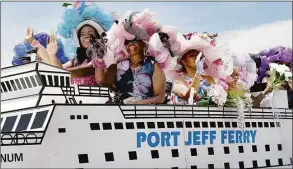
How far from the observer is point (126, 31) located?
51.8 ft

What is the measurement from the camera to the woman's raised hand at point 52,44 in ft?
51.5

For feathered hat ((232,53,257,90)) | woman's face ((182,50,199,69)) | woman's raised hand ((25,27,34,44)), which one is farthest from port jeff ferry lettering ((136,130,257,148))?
woman's raised hand ((25,27,34,44))

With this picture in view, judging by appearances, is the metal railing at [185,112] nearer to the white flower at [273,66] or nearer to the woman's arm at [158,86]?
the woman's arm at [158,86]

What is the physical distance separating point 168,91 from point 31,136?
18.1ft

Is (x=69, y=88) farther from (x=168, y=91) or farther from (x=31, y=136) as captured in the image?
(x=168, y=91)

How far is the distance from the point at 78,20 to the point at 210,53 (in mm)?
4344

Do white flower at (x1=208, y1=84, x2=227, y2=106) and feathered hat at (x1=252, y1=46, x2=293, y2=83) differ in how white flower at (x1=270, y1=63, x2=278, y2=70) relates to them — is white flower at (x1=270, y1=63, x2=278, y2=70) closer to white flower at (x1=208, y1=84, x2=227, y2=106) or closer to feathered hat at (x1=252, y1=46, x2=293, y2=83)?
feathered hat at (x1=252, y1=46, x2=293, y2=83)

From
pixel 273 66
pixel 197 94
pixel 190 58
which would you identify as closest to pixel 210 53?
pixel 190 58

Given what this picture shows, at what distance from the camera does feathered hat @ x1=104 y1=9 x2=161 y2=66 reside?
15719 mm

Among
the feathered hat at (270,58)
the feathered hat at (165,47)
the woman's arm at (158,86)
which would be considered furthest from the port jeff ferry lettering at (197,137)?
the feathered hat at (270,58)

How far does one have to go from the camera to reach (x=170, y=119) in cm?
1551

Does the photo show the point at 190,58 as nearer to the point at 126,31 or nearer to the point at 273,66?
the point at 126,31

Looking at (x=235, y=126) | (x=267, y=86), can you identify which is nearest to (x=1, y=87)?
(x=235, y=126)

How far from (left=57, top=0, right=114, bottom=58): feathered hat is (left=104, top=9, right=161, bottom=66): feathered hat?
417mm
